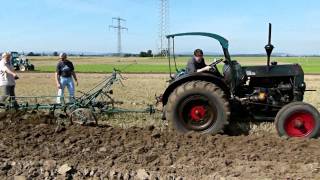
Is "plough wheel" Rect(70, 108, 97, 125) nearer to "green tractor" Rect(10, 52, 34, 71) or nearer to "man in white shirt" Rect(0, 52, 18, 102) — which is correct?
"man in white shirt" Rect(0, 52, 18, 102)

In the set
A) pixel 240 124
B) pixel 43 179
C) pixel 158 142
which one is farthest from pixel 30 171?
pixel 240 124

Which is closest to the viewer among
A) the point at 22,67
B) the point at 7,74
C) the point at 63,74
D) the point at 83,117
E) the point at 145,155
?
the point at 145,155

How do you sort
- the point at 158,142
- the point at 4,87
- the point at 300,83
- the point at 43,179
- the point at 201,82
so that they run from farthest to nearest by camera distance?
the point at 4,87
the point at 300,83
the point at 201,82
the point at 158,142
the point at 43,179

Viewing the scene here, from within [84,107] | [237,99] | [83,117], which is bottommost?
[83,117]

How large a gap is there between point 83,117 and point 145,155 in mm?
2477

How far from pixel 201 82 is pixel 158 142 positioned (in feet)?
4.84

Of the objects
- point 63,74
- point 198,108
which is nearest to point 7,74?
point 63,74

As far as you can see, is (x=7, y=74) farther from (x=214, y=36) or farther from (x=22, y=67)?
(x=22, y=67)

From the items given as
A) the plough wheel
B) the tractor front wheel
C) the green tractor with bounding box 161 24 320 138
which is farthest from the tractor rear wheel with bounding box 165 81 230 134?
the tractor front wheel

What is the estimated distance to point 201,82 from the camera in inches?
336

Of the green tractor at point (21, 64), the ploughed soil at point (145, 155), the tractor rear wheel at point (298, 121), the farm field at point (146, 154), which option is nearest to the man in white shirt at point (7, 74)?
the farm field at point (146, 154)

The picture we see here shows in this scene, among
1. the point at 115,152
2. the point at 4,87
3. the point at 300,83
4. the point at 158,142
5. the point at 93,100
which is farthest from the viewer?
the point at 4,87

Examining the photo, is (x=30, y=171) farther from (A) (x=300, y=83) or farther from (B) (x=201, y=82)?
(A) (x=300, y=83)

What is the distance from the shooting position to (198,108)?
8656mm
